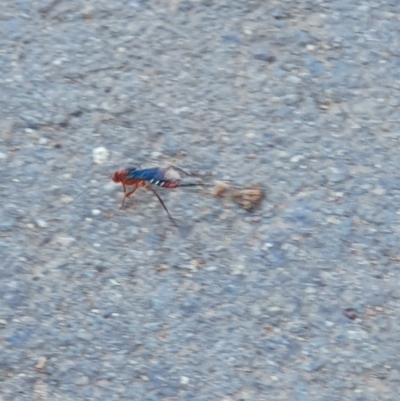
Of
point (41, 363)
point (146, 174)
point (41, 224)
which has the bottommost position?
point (41, 363)

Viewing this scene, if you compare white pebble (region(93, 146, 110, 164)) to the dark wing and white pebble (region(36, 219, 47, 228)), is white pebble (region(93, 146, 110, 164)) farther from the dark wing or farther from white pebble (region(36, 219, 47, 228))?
white pebble (region(36, 219, 47, 228))

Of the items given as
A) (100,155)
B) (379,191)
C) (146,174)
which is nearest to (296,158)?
(379,191)

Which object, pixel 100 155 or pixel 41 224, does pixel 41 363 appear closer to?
pixel 41 224

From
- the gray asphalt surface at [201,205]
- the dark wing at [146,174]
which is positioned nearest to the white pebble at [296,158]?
the gray asphalt surface at [201,205]

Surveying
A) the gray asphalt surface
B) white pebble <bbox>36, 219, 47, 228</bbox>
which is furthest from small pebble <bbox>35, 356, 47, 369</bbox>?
white pebble <bbox>36, 219, 47, 228</bbox>

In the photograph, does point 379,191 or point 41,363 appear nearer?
point 41,363

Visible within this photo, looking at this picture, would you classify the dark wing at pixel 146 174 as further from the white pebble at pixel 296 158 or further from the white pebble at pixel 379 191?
the white pebble at pixel 379 191

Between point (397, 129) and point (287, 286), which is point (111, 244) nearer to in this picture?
point (287, 286)

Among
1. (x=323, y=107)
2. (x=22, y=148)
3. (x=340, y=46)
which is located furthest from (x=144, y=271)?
(x=340, y=46)
